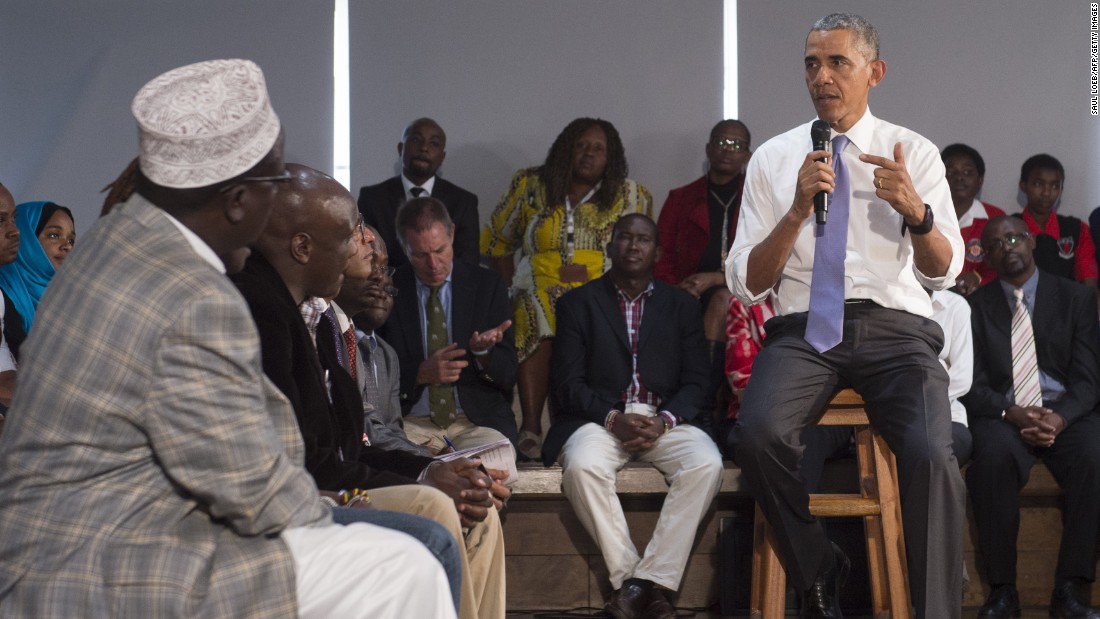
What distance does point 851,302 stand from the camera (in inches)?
143

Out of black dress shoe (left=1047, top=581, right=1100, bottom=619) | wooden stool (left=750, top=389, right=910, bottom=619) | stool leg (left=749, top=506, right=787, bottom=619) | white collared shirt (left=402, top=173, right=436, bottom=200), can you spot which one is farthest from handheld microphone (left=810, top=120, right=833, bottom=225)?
white collared shirt (left=402, top=173, right=436, bottom=200)

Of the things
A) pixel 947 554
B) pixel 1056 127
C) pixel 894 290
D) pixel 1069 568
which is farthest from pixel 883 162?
pixel 1056 127

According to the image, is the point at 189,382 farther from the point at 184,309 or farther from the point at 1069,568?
the point at 1069,568

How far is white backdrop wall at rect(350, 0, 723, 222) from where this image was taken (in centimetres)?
654

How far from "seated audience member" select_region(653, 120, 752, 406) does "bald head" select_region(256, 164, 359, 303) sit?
3.08 m

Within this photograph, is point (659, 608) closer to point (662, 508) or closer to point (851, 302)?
point (662, 508)

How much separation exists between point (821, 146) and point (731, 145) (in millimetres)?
2453

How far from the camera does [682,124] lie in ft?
21.5

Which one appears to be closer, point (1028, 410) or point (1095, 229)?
point (1028, 410)

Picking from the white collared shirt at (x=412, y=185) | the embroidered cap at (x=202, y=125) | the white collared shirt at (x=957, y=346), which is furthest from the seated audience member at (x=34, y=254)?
the white collared shirt at (x=957, y=346)

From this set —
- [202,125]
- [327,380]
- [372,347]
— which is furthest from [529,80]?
[202,125]

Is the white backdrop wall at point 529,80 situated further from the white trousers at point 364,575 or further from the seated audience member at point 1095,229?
the white trousers at point 364,575

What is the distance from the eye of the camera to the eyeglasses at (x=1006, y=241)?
5.03 metres

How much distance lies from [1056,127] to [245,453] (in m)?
5.93
